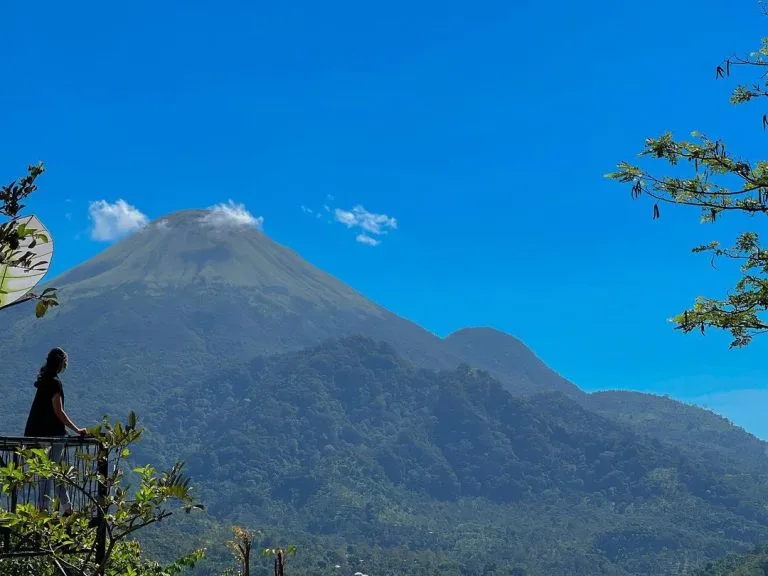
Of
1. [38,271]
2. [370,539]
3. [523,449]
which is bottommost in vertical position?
[370,539]

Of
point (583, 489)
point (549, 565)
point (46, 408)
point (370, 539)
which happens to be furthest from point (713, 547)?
point (46, 408)

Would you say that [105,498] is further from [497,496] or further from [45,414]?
[497,496]

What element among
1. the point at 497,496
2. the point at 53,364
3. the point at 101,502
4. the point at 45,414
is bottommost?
the point at 101,502

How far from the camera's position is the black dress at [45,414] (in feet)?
18.8

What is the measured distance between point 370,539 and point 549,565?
30.2m

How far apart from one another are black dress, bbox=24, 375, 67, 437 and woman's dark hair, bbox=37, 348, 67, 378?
0.09 ft

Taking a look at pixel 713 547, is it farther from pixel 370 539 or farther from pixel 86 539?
pixel 86 539

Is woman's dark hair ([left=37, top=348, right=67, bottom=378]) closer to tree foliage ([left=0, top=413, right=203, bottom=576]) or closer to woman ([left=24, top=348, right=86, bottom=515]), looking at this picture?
woman ([left=24, top=348, right=86, bottom=515])

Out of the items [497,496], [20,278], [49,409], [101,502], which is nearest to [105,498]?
[101,502]

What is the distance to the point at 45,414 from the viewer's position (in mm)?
5762

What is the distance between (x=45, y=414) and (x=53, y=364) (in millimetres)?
325

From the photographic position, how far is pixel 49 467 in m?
3.91

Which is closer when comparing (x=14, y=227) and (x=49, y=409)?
(x=14, y=227)

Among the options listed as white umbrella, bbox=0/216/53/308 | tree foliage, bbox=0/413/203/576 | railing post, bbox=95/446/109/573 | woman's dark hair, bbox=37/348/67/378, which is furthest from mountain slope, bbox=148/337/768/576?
white umbrella, bbox=0/216/53/308
